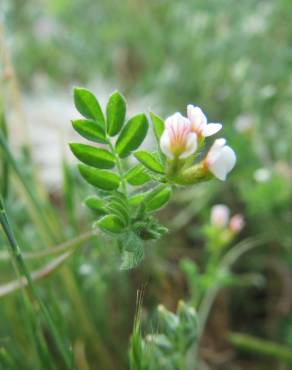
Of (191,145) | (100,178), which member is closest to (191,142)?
(191,145)

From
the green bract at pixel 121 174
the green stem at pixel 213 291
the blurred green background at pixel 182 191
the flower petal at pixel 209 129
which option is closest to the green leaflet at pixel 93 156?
the green bract at pixel 121 174

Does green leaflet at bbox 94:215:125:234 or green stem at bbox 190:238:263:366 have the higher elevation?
green leaflet at bbox 94:215:125:234

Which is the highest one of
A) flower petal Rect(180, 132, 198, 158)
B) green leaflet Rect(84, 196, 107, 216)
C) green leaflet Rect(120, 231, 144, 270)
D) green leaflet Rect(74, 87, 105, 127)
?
green leaflet Rect(74, 87, 105, 127)

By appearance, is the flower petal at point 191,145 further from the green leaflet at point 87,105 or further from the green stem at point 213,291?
the green stem at point 213,291

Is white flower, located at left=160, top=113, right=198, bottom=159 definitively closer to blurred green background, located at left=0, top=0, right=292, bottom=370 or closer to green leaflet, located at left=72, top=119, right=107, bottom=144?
green leaflet, located at left=72, top=119, right=107, bottom=144

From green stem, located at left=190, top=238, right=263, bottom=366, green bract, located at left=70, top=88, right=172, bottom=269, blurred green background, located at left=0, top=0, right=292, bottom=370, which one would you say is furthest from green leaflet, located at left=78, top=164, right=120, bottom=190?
green stem, located at left=190, top=238, right=263, bottom=366

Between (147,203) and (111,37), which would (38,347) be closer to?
(147,203)

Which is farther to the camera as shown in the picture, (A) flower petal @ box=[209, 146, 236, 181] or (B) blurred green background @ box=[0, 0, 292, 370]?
(B) blurred green background @ box=[0, 0, 292, 370]
